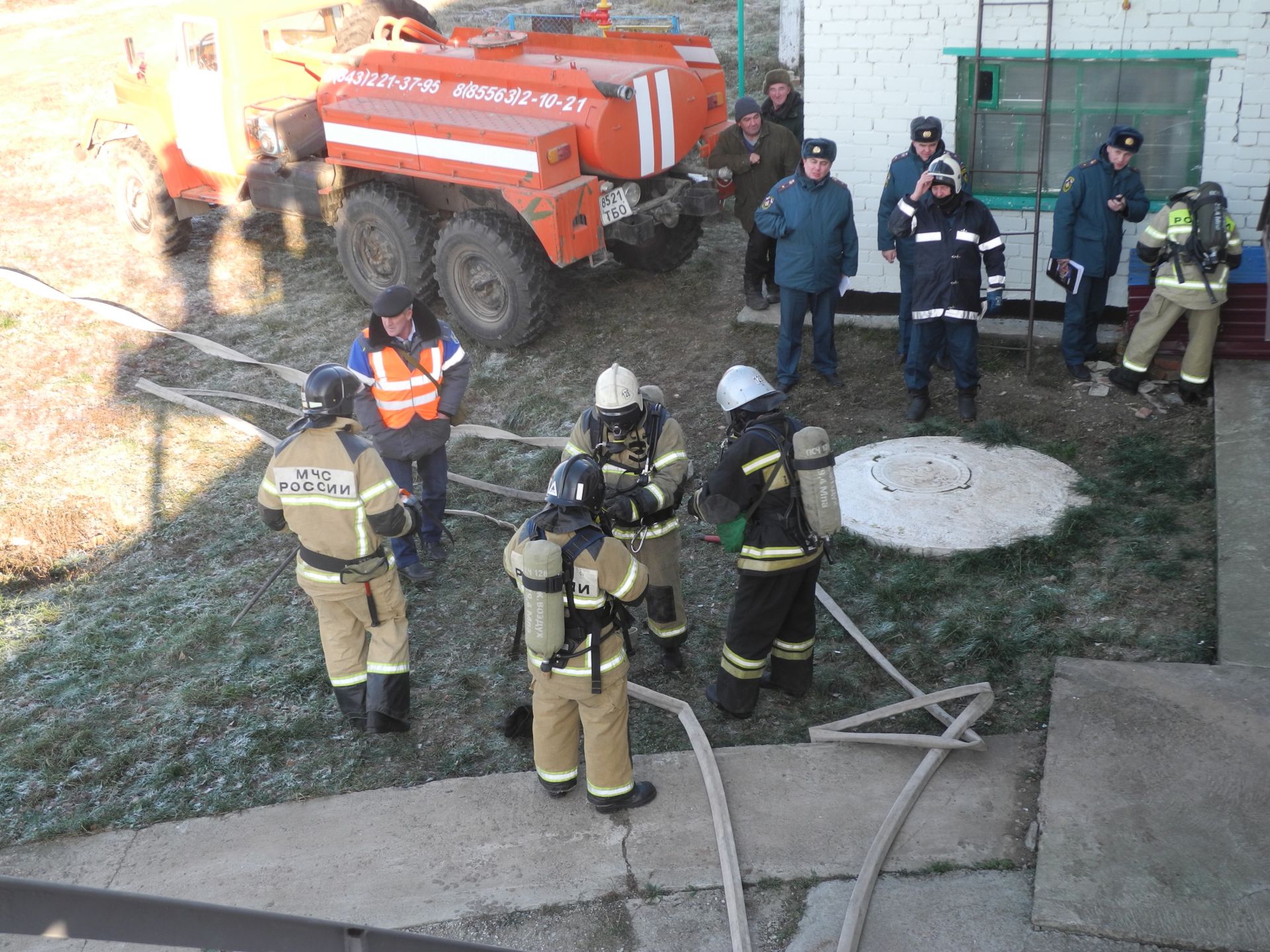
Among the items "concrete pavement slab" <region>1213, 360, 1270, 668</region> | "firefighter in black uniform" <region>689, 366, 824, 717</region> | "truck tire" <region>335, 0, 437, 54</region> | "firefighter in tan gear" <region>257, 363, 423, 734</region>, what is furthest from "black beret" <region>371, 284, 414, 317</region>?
"truck tire" <region>335, 0, 437, 54</region>

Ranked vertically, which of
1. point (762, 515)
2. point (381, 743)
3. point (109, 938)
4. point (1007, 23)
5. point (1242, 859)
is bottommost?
point (381, 743)

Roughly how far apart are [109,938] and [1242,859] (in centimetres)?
364

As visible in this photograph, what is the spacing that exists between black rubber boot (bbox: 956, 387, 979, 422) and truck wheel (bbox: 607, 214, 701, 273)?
3299 millimetres

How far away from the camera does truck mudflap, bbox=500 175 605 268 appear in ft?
26.7

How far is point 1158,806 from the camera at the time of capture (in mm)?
4152

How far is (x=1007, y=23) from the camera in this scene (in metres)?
7.87

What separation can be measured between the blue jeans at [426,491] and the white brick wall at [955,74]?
12.9 feet

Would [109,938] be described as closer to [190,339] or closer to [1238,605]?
[1238,605]

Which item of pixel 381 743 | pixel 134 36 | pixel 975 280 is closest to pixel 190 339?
pixel 381 743

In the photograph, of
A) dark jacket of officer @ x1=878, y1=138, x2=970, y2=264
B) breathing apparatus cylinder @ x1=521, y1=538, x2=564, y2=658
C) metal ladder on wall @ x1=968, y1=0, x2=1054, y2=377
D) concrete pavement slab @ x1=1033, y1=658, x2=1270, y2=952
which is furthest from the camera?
dark jacket of officer @ x1=878, y1=138, x2=970, y2=264

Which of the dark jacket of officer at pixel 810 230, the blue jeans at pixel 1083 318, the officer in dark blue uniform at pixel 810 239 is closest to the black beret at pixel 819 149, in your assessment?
the officer in dark blue uniform at pixel 810 239

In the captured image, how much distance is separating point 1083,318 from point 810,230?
6.31ft


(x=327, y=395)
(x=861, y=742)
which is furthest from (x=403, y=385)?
(x=861, y=742)

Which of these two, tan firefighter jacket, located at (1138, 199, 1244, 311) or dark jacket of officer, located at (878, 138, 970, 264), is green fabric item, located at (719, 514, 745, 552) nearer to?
dark jacket of officer, located at (878, 138, 970, 264)
